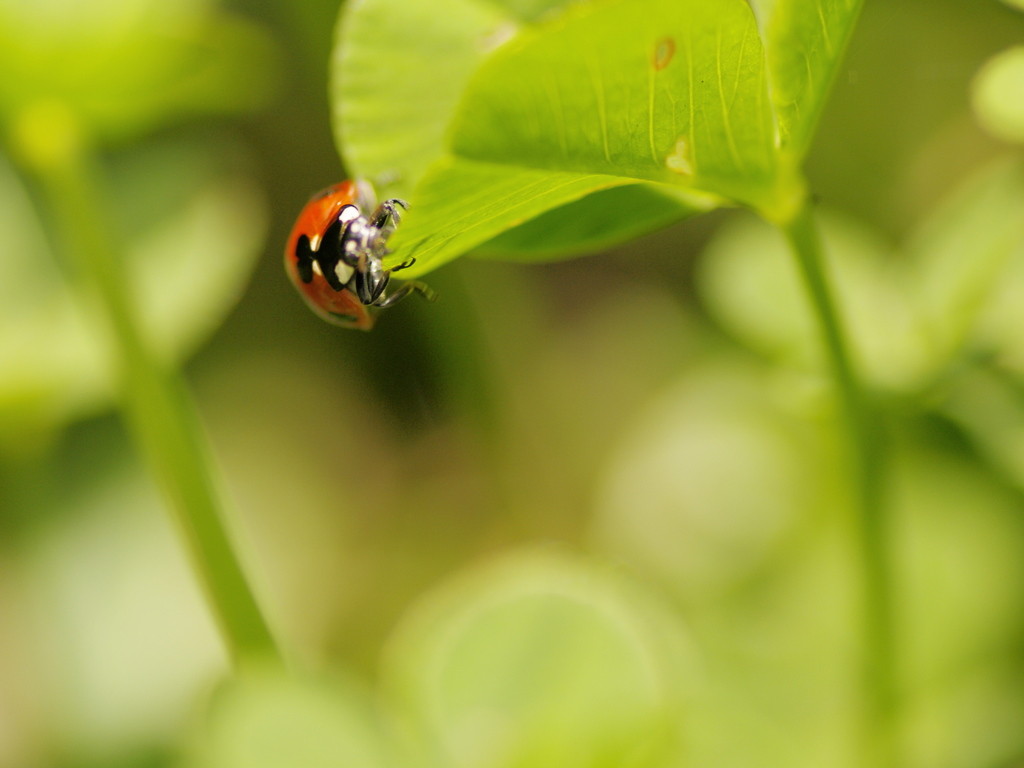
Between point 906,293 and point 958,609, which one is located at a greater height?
point 906,293

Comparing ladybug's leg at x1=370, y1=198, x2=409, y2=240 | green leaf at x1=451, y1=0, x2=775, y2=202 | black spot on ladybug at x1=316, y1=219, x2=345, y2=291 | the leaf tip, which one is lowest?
green leaf at x1=451, y1=0, x2=775, y2=202

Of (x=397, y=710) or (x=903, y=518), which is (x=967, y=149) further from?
(x=397, y=710)

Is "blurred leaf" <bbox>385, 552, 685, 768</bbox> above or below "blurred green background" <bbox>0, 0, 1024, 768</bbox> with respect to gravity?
below

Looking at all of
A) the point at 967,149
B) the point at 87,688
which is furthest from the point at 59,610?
the point at 967,149

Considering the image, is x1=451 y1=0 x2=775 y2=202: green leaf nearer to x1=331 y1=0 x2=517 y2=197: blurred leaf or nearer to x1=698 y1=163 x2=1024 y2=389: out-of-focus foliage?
x1=331 y1=0 x2=517 y2=197: blurred leaf

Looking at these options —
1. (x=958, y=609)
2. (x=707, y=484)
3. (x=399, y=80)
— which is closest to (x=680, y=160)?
(x=399, y=80)

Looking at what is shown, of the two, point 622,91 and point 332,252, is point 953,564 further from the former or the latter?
point 622,91

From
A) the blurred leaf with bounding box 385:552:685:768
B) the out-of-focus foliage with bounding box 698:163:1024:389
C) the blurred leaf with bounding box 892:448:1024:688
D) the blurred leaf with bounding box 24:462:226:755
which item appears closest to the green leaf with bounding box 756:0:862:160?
the out-of-focus foliage with bounding box 698:163:1024:389
